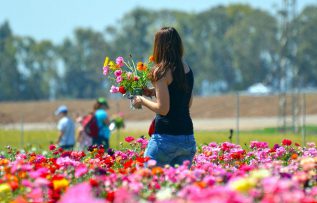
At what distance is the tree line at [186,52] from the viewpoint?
82250mm

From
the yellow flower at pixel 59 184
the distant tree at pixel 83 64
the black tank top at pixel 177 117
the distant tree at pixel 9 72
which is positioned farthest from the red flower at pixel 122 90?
the distant tree at pixel 83 64

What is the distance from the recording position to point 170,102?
7.02 m

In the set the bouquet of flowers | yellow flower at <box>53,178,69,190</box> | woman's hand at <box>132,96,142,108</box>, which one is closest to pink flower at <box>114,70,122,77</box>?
the bouquet of flowers

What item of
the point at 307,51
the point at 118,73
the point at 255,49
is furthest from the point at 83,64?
the point at 118,73

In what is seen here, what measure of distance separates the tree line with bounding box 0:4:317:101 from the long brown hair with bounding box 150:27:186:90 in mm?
69097

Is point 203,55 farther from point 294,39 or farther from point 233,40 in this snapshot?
point 294,39

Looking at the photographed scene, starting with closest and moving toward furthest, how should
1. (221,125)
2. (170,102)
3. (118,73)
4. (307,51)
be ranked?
1. (170,102)
2. (118,73)
3. (221,125)
4. (307,51)

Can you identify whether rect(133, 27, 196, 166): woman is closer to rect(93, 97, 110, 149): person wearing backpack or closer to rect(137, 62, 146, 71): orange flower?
rect(137, 62, 146, 71): orange flower

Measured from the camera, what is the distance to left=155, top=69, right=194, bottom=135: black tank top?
23.1ft

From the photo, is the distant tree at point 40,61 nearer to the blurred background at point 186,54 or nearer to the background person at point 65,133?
the blurred background at point 186,54

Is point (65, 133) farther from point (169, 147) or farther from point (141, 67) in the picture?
point (169, 147)

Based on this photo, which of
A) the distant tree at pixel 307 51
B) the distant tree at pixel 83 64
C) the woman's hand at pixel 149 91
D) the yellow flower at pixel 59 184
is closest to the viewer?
the yellow flower at pixel 59 184

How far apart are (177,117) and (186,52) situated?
3182 inches

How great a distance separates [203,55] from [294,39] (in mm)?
16675
